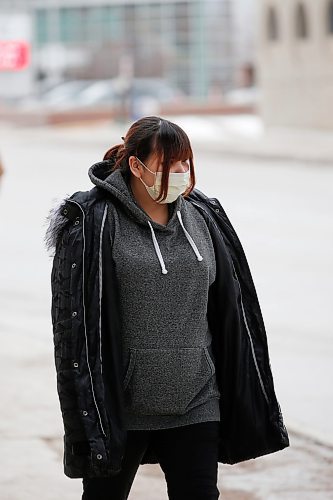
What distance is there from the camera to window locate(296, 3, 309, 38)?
40.5 m

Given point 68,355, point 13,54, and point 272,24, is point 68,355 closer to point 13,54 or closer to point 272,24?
point 272,24

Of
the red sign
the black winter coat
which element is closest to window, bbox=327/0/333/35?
the red sign

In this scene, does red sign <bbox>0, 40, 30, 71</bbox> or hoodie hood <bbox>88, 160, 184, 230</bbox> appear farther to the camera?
red sign <bbox>0, 40, 30, 71</bbox>

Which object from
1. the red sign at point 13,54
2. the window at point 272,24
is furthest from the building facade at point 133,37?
the window at point 272,24

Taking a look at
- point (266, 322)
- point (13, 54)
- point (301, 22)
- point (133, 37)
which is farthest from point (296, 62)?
point (133, 37)

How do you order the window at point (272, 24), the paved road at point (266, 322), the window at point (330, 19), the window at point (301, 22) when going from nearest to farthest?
the paved road at point (266, 322), the window at point (330, 19), the window at point (301, 22), the window at point (272, 24)

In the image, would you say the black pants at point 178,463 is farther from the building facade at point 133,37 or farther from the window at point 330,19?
the building facade at point 133,37

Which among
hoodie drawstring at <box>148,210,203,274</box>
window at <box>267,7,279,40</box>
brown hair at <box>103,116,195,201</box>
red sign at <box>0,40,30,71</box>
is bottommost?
red sign at <box>0,40,30,71</box>

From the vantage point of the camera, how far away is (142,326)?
4.04 m

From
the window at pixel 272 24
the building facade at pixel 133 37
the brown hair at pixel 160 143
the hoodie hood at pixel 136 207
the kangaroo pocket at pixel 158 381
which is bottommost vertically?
the building facade at pixel 133 37

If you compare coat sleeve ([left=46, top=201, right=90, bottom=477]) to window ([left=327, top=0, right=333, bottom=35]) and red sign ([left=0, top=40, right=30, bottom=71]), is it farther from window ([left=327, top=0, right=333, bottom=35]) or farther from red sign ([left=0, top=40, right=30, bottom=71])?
red sign ([left=0, top=40, right=30, bottom=71])

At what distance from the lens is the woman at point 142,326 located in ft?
13.1

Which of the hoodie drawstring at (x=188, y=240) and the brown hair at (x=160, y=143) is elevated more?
the brown hair at (x=160, y=143)

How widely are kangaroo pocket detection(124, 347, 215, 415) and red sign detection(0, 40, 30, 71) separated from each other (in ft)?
156
